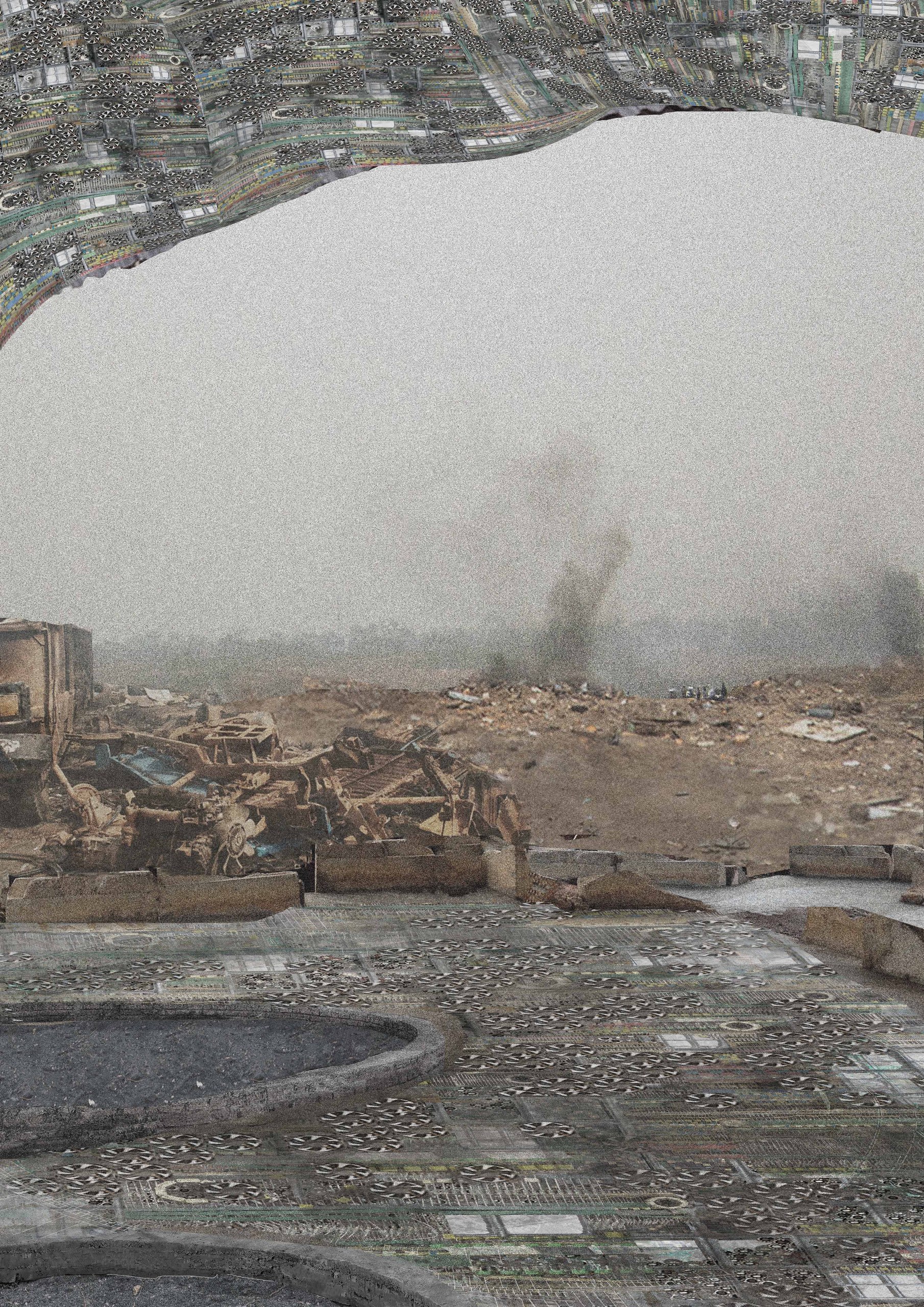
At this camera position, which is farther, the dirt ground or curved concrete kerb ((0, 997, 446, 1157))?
the dirt ground

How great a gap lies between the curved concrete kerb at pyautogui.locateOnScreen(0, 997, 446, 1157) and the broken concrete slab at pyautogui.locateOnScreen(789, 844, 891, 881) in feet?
7.62

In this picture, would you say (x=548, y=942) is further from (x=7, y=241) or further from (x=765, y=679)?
(x=7, y=241)

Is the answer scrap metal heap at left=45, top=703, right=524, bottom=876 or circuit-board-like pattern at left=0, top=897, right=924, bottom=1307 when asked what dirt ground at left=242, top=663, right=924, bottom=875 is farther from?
circuit-board-like pattern at left=0, top=897, right=924, bottom=1307

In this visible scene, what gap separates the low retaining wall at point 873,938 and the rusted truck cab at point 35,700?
3.42 m

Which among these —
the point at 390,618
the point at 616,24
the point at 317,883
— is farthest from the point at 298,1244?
the point at 616,24

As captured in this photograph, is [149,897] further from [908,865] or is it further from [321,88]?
[321,88]

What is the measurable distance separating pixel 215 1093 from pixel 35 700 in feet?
8.98

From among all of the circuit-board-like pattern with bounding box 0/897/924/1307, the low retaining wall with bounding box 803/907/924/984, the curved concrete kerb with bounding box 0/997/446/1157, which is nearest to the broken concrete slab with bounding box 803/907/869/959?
the low retaining wall with bounding box 803/907/924/984

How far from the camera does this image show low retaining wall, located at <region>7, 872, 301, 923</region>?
6742 mm

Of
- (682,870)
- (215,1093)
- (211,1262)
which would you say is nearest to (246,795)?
(682,870)

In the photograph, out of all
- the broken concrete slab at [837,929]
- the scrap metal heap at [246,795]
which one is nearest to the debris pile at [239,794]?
the scrap metal heap at [246,795]

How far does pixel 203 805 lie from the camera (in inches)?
275

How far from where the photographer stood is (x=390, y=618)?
724cm

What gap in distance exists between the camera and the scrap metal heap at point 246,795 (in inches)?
271
